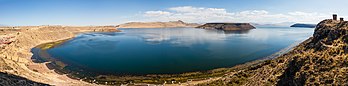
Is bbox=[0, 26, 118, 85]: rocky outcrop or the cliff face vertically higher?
the cliff face

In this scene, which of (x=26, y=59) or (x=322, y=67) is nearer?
(x=322, y=67)

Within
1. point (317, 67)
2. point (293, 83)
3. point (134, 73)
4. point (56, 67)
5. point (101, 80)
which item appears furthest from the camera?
point (56, 67)

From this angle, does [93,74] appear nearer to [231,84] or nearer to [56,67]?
[56,67]

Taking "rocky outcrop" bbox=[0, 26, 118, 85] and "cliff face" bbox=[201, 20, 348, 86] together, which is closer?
"cliff face" bbox=[201, 20, 348, 86]

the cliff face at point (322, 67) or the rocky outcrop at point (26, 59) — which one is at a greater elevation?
the cliff face at point (322, 67)

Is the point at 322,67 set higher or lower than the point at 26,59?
higher

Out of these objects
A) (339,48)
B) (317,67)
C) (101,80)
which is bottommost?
(101,80)

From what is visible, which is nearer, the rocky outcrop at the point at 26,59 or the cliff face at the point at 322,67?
the cliff face at the point at 322,67

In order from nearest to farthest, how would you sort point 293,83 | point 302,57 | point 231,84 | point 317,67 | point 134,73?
point 317,67, point 293,83, point 302,57, point 231,84, point 134,73

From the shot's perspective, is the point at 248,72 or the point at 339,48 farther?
the point at 248,72

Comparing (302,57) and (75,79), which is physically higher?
(302,57)

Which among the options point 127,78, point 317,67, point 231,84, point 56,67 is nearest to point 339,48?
point 317,67
